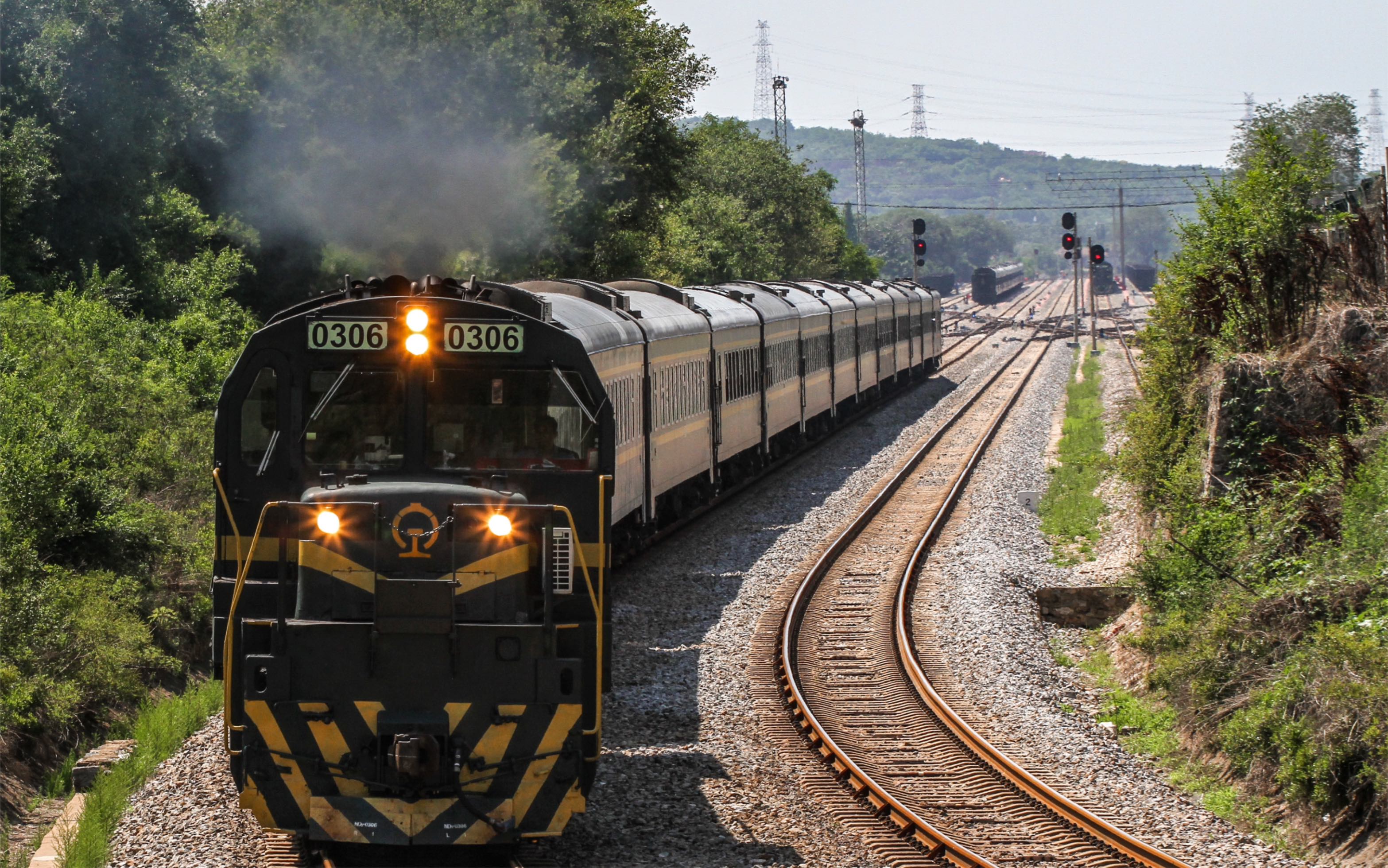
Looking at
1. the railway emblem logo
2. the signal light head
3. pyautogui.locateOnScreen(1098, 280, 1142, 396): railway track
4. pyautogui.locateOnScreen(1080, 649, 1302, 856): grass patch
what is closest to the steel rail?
pyautogui.locateOnScreen(1080, 649, 1302, 856): grass patch

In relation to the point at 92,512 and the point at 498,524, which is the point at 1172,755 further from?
the point at 92,512

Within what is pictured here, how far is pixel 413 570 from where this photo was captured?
778cm

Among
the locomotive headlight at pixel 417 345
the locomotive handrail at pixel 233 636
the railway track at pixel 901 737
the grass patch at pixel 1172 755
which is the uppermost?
the locomotive headlight at pixel 417 345

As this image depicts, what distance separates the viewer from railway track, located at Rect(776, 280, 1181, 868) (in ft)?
29.2

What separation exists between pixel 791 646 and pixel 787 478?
12283 mm

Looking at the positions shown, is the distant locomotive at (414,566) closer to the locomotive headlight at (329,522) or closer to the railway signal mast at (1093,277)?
the locomotive headlight at (329,522)

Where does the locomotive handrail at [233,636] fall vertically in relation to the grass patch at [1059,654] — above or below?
above

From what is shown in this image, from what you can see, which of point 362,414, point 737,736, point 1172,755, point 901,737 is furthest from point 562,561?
point 1172,755

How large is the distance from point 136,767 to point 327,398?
3.65 metres

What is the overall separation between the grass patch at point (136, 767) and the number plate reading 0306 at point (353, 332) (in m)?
3.38

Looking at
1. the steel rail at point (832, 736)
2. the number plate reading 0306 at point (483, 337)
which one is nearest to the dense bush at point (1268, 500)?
the steel rail at point (832, 736)

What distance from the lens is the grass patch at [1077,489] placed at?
19.6 metres

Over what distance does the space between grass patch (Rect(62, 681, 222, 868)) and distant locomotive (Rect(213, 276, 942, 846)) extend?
1.12m

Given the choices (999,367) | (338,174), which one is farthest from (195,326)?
(999,367)
